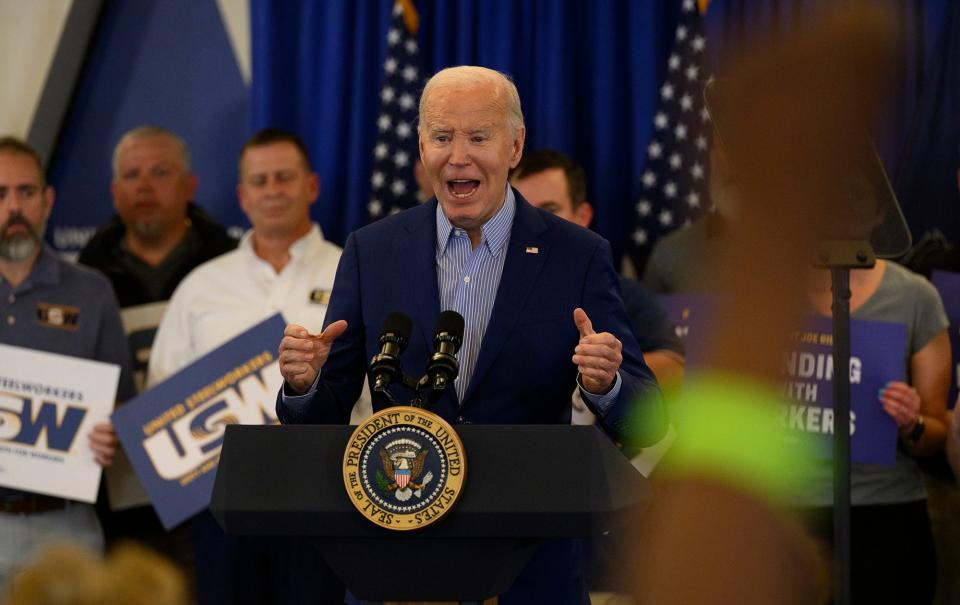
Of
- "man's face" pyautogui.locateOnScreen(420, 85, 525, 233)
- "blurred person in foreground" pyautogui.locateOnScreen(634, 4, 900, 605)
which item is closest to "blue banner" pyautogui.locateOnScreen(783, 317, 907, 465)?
"man's face" pyautogui.locateOnScreen(420, 85, 525, 233)

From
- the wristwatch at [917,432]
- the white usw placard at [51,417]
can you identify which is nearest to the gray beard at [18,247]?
the white usw placard at [51,417]

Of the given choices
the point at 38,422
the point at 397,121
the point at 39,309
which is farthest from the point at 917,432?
the point at 39,309

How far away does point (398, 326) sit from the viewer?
216 cm

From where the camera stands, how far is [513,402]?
2436 mm

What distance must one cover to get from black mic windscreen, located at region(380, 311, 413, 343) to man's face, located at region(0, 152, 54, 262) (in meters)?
2.70

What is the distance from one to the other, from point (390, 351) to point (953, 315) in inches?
105

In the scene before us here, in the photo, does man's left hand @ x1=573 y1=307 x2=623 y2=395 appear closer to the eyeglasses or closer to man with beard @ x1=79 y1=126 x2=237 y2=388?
the eyeglasses

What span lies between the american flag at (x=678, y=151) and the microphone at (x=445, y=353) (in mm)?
3044

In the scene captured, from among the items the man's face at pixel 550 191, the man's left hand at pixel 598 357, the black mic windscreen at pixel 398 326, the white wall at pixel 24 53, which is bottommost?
the man's left hand at pixel 598 357

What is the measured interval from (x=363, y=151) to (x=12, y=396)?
1.97 meters

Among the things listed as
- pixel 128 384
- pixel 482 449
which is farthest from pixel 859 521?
pixel 128 384

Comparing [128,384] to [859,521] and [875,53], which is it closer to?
[859,521]

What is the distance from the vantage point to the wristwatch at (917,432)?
12.3ft

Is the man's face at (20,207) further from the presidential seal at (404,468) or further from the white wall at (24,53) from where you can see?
the presidential seal at (404,468)
